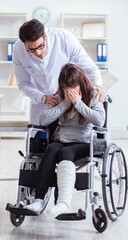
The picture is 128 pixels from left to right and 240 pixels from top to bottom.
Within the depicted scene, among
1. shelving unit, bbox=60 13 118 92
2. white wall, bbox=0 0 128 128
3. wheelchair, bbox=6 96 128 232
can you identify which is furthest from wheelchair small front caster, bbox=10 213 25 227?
white wall, bbox=0 0 128 128

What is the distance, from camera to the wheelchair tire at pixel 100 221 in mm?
2416

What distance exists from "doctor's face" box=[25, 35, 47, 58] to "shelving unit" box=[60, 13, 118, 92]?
4.24m

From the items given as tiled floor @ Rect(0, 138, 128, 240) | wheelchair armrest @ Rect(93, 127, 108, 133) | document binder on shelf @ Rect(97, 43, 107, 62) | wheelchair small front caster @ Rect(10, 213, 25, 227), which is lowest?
tiled floor @ Rect(0, 138, 128, 240)

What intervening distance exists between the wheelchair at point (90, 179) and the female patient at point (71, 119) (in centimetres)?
6

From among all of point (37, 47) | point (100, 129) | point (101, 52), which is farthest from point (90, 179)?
point (101, 52)

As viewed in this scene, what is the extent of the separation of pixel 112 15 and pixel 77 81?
15.4ft

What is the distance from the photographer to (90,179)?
7.91ft

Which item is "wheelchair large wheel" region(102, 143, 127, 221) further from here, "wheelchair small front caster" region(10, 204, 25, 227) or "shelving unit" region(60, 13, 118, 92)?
"shelving unit" region(60, 13, 118, 92)

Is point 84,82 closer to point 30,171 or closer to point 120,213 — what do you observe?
point 30,171

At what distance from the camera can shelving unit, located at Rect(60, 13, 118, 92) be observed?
6934 mm

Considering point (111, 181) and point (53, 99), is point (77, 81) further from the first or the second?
point (111, 181)

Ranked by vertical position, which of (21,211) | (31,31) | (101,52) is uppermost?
(101,52)

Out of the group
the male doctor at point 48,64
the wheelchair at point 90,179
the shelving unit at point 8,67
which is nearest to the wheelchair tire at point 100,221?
the wheelchair at point 90,179

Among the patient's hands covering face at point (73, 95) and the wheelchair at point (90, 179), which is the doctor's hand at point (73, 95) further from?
the wheelchair at point (90, 179)
